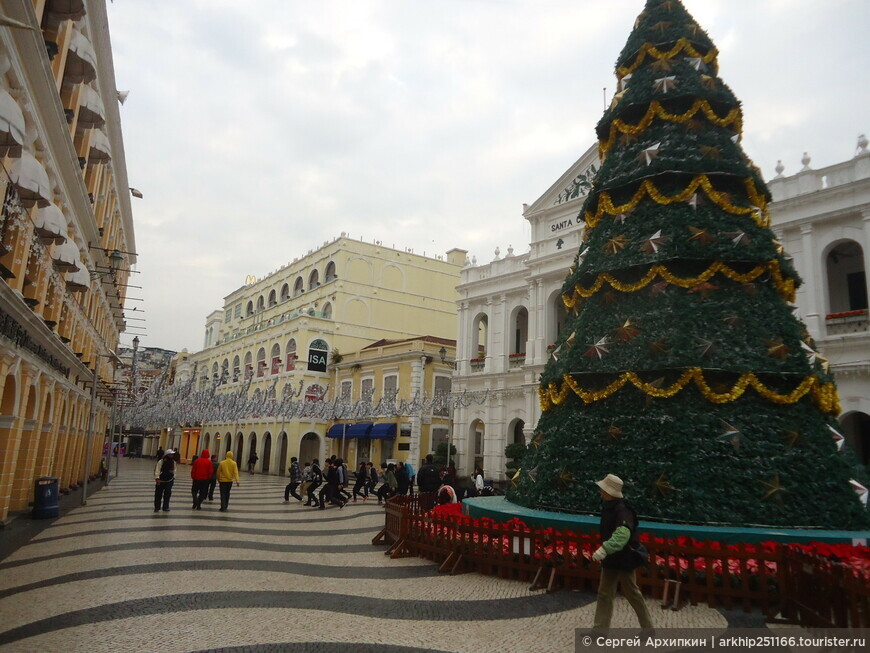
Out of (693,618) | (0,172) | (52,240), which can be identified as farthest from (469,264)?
(693,618)

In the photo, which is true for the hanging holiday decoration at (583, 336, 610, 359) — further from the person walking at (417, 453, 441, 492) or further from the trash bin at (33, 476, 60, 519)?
the trash bin at (33, 476, 60, 519)

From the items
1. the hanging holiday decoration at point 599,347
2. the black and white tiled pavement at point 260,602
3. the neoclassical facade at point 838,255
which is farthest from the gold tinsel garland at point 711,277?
the neoclassical facade at point 838,255

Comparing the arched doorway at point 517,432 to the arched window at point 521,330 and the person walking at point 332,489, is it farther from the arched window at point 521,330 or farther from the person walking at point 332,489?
the person walking at point 332,489

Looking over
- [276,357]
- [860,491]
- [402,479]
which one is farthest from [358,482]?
[276,357]

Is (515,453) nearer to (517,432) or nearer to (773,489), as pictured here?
(517,432)

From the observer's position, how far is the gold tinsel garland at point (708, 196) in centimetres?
1036

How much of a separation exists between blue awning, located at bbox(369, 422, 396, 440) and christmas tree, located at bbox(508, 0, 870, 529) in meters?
24.8

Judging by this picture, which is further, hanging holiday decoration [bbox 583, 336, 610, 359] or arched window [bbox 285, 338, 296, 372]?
arched window [bbox 285, 338, 296, 372]

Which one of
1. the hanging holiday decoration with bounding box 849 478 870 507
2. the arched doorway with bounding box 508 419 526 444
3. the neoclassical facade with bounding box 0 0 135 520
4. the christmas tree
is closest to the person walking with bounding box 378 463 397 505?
the christmas tree

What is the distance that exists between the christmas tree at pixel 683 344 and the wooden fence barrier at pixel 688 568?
4.65ft

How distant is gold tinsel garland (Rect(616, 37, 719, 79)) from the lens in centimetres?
1151

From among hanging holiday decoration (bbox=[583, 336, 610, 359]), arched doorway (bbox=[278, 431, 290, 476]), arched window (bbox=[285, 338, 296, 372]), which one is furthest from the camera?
arched window (bbox=[285, 338, 296, 372])

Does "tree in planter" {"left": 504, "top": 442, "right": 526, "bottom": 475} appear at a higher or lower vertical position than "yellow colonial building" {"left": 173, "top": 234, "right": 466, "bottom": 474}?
lower

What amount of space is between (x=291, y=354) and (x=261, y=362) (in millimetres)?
5985
